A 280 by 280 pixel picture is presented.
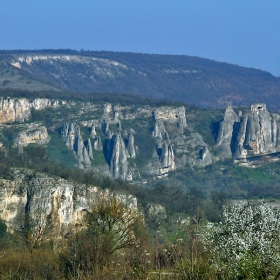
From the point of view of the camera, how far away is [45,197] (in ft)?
323

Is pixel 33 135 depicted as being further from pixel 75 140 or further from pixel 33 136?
pixel 75 140

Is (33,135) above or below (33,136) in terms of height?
above

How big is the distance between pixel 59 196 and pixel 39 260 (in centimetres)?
5782

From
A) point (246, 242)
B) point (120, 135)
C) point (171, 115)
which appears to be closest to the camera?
point (246, 242)

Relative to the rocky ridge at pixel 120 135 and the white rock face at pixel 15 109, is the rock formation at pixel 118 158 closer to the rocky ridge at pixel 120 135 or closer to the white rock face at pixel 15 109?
the rocky ridge at pixel 120 135

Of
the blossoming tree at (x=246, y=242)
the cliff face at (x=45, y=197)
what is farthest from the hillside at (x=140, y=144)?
the blossoming tree at (x=246, y=242)

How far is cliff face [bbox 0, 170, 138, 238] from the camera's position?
9519 centimetres

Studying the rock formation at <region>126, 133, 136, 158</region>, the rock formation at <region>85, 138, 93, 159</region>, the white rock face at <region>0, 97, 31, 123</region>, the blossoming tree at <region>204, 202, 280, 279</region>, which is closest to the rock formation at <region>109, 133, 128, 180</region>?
the rock formation at <region>126, 133, 136, 158</region>

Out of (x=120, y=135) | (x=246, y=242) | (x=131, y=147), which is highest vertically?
(x=120, y=135)

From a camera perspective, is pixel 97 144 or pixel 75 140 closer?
pixel 75 140

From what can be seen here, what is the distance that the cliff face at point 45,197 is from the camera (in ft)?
312

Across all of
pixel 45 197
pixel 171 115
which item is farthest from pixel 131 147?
pixel 45 197

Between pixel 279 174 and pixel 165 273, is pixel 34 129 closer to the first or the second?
pixel 279 174

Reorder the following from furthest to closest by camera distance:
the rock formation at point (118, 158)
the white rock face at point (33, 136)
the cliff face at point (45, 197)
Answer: the rock formation at point (118, 158) < the white rock face at point (33, 136) < the cliff face at point (45, 197)
